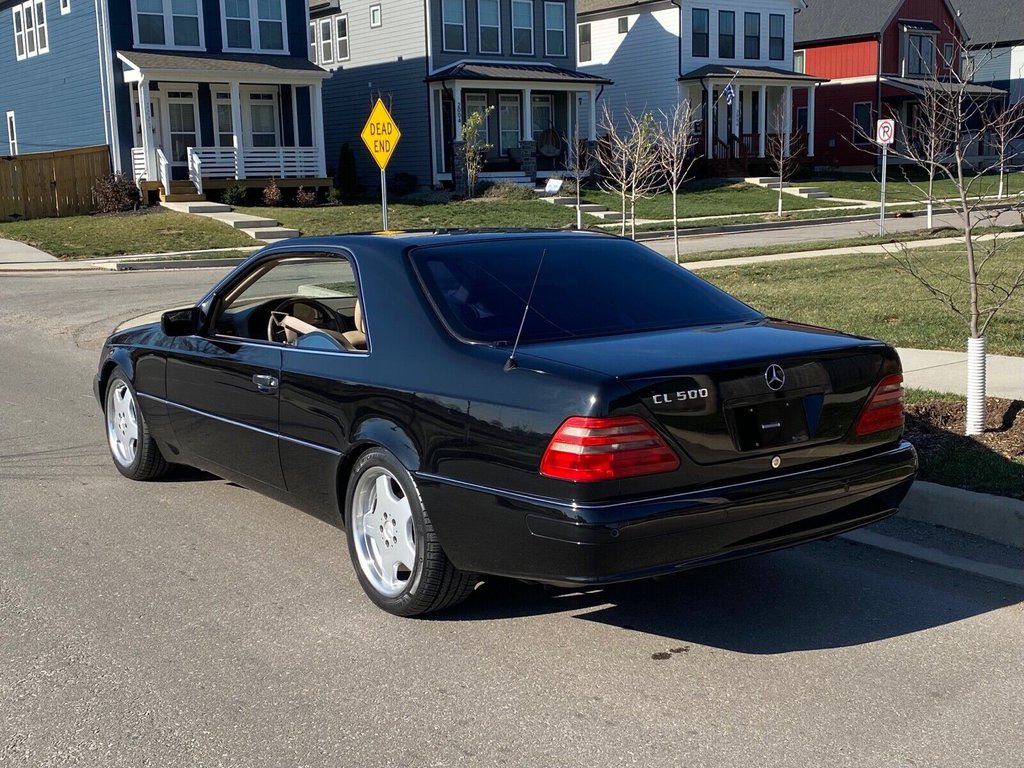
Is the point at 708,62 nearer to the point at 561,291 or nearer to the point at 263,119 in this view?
the point at 263,119

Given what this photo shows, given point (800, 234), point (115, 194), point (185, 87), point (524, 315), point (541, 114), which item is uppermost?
point (185, 87)

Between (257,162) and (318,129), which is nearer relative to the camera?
(257,162)

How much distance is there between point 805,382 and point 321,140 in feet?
110

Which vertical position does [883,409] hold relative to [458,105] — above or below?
below

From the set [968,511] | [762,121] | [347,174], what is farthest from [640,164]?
[762,121]

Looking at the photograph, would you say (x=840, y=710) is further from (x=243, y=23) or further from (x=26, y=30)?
(x=26, y=30)

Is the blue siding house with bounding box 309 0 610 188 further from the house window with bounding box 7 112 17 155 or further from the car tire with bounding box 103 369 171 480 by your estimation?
the car tire with bounding box 103 369 171 480

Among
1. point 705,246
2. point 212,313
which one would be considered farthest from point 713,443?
A: point 705,246

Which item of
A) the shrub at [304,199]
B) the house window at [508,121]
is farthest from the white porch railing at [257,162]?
the house window at [508,121]

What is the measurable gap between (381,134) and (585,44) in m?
33.1

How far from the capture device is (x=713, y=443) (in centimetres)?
437

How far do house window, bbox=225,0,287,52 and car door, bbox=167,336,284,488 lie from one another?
31.5 metres

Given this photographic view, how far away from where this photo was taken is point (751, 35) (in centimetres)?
4812

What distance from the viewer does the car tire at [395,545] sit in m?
4.72
